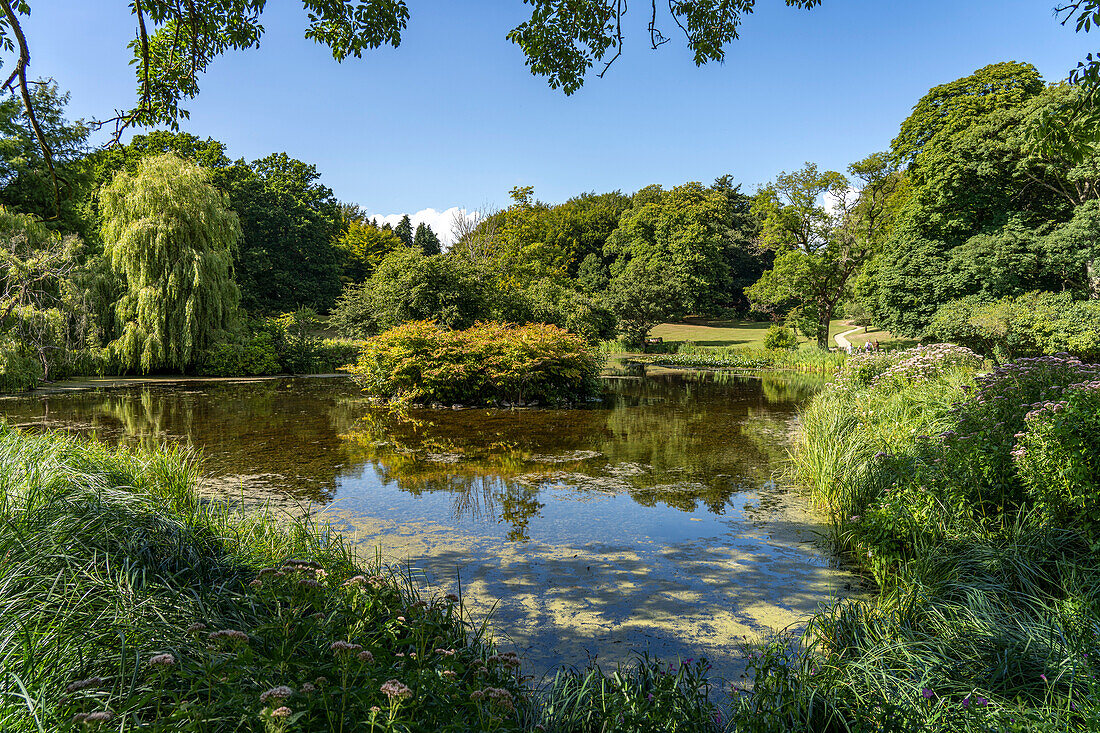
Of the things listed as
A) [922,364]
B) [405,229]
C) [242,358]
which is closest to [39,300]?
[242,358]

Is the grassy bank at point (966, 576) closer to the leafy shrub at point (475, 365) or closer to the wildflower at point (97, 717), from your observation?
the wildflower at point (97, 717)

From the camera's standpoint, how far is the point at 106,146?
388 centimetres

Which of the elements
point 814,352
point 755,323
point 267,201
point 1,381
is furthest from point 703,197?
point 1,381

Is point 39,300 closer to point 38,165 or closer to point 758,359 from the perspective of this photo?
point 38,165

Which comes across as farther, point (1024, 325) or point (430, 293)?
point (430, 293)

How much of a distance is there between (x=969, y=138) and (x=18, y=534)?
26546mm

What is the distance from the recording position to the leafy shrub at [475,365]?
13.0 meters

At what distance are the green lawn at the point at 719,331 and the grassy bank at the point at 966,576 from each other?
30531 millimetres

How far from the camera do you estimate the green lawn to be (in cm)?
3758

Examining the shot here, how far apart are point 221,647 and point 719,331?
143ft

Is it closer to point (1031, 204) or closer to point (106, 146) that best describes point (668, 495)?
point (106, 146)

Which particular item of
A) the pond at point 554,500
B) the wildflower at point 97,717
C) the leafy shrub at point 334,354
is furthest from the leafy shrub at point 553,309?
the wildflower at point 97,717

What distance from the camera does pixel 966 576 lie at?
141 inches

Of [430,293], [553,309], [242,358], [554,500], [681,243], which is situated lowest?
[554,500]
